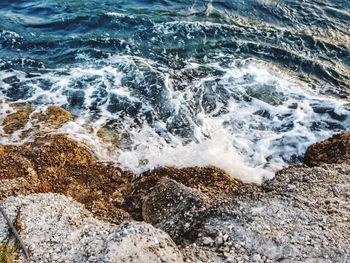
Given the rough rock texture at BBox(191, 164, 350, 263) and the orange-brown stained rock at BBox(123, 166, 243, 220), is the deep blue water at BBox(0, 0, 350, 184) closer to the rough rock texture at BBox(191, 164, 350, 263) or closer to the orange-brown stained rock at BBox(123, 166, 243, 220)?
the orange-brown stained rock at BBox(123, 166, 243, 220)

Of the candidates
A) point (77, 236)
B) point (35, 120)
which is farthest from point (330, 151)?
point (35, 120)

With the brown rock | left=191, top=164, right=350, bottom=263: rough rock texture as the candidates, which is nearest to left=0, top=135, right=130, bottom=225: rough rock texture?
the brown rock

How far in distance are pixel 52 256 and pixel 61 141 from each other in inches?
186

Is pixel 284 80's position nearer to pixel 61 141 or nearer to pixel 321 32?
pixel 321 32

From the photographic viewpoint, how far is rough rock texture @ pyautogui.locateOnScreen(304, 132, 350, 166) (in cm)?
1066

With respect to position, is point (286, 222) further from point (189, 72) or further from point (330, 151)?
point (189, 72)

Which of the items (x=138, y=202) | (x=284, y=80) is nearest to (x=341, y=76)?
(x=284, y=80)

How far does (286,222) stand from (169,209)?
99.7 inches

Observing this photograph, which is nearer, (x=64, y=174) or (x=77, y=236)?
(x=77, y=236)

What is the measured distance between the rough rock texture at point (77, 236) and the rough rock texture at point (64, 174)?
0.63m

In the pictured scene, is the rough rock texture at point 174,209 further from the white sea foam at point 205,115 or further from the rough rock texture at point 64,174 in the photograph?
the white sea foam at point 205,115

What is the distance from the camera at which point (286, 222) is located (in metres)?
8.02

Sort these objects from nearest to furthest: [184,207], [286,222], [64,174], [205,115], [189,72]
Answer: [286,222] → [184,207] → [64,174] → [205,115] → [189,72]

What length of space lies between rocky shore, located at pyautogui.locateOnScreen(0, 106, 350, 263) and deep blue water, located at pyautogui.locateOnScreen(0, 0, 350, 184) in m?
1.05
